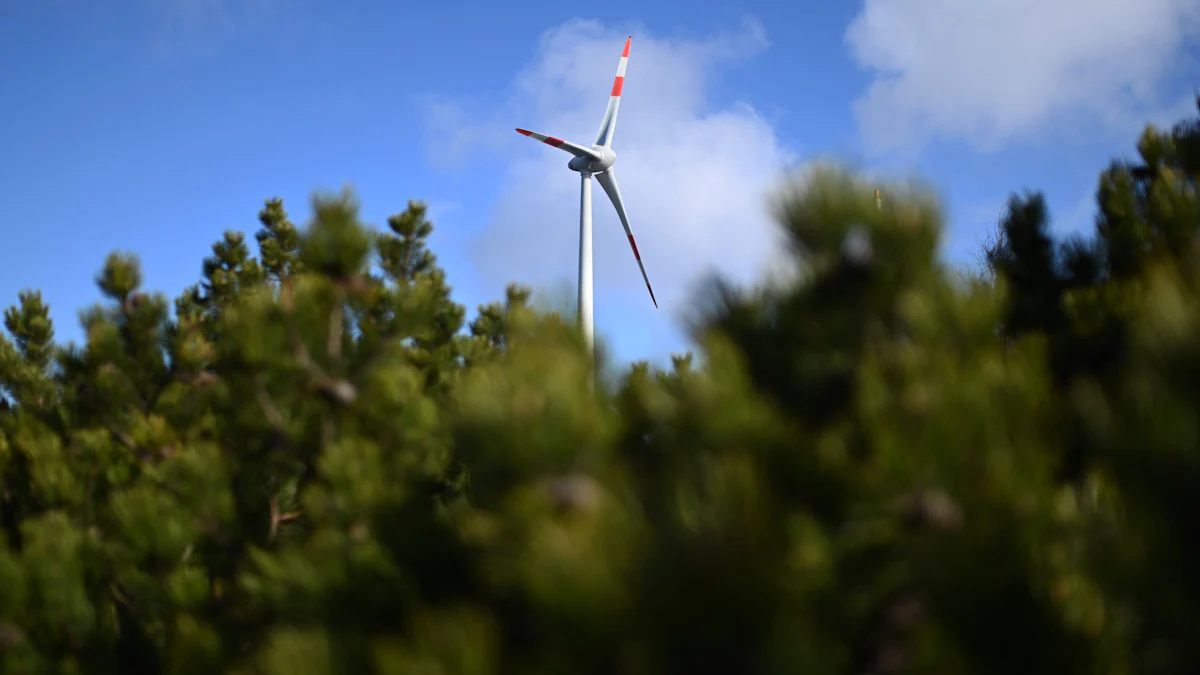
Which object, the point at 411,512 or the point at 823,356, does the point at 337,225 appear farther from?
the point at 823,356

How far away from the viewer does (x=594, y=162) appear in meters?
22.3

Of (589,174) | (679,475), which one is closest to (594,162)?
(589,174)

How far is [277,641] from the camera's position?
282cm

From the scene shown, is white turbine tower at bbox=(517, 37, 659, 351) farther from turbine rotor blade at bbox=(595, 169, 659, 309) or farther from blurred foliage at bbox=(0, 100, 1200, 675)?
blurred foliage at bbox=(0, 100, 1200, 675)

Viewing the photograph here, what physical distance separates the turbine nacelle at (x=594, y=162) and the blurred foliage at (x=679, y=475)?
17.4 metres

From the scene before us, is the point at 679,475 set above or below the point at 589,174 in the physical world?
below

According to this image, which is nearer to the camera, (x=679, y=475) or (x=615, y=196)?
(x=679, y=475)

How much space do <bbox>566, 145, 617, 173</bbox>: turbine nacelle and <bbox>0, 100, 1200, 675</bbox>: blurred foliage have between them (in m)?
17.4

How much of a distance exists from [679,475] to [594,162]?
1999cm

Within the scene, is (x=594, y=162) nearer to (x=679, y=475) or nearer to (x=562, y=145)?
(x=562, y=145)

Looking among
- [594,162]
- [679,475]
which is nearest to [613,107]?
[594,162]

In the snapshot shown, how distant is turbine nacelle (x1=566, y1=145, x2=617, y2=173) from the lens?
73.0 feet

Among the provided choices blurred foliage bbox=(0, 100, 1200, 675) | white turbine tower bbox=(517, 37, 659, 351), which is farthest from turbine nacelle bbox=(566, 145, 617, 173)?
blurred foliage bbox=(0, 100, 1200, 675)

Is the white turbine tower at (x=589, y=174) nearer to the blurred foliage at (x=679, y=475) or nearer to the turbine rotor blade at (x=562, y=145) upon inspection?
the turbine rotor blade at (x=562, y=145)
